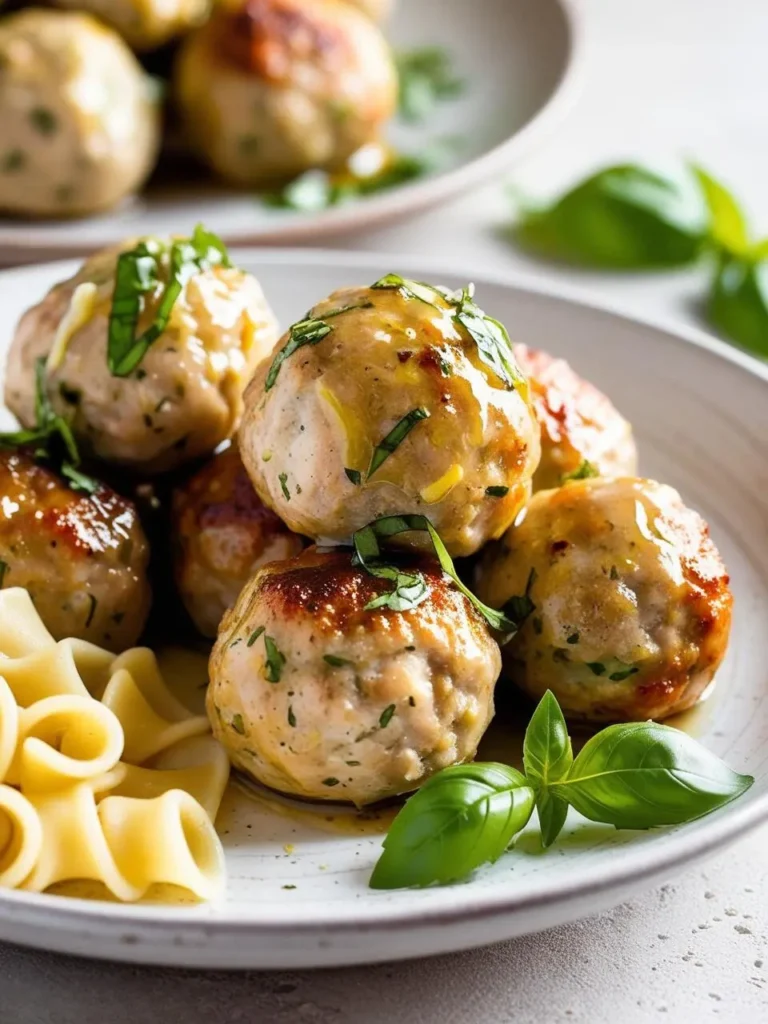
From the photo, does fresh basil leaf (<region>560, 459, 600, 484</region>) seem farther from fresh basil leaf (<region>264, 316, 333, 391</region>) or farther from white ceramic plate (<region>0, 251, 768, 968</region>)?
fresh basil leaf (<region>264, 316, 333, 391</region>)

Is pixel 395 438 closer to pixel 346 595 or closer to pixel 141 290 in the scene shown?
pixel 346 595

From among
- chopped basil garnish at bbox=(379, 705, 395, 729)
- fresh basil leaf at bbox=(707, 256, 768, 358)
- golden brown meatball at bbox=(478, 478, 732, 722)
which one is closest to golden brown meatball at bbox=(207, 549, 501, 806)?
chopped basil garnish at bbox=(379, 705, 395, 729)

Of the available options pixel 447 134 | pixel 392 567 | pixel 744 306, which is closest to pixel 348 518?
pixel 392 567

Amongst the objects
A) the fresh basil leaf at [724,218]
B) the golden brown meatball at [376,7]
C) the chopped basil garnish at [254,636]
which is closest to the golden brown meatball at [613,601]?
the chopped basil garnish at [254,636]

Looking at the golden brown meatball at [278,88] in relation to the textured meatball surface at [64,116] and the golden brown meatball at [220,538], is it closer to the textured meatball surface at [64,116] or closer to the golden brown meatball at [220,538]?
the textured meatball surface at [64,116]

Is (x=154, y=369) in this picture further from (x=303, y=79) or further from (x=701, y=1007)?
(x=303, y=79)

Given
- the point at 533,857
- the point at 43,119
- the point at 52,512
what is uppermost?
the point at 533,857
